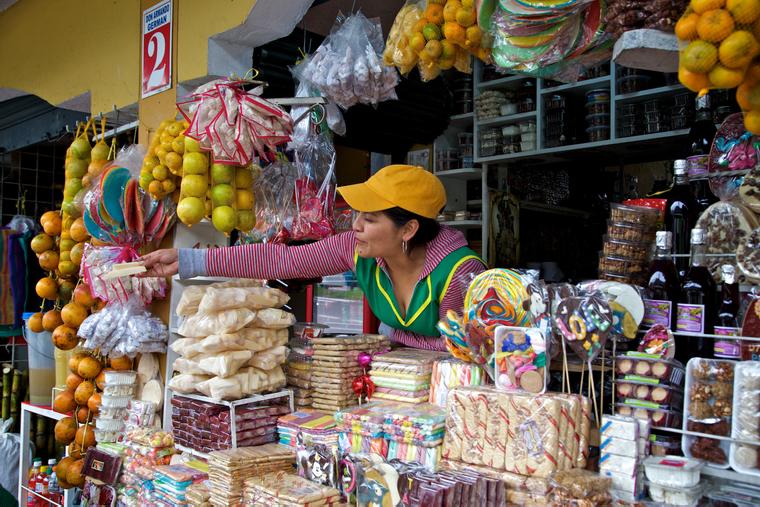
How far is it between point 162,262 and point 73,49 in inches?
94.1

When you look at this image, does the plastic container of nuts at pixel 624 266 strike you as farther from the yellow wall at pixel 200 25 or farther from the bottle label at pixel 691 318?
the yellow wall at pixel 200 25

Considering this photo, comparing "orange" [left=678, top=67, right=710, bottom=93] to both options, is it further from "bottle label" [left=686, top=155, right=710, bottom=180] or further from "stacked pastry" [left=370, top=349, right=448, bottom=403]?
"stacked pastry" [left=370, top=349, right=448, bottom=403]

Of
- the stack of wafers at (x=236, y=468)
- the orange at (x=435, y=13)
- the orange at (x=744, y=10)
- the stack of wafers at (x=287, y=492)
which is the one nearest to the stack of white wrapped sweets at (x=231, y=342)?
the stack of wafers at (x=236, y=468)

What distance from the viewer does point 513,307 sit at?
181 centimetres

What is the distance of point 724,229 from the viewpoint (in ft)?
5.72

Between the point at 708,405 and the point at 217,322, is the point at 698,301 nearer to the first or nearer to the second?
the point at 708,405

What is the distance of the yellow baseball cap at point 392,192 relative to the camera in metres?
2.19

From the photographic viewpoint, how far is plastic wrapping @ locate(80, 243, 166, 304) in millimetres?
3023

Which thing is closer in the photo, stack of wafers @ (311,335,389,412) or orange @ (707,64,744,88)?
orange @ (707,64,744,88)

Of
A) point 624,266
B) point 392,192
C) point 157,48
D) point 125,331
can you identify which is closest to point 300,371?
point 392,192

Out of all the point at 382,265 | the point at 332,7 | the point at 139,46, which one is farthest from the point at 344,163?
the point at 382,265

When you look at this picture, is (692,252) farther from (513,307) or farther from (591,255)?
(591,255)

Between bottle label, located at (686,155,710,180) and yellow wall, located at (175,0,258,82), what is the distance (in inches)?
77.3

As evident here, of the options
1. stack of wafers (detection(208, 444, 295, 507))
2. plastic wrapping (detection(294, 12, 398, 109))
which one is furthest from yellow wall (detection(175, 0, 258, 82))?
stack of wafers (detection(208, 444, 295, 507))
